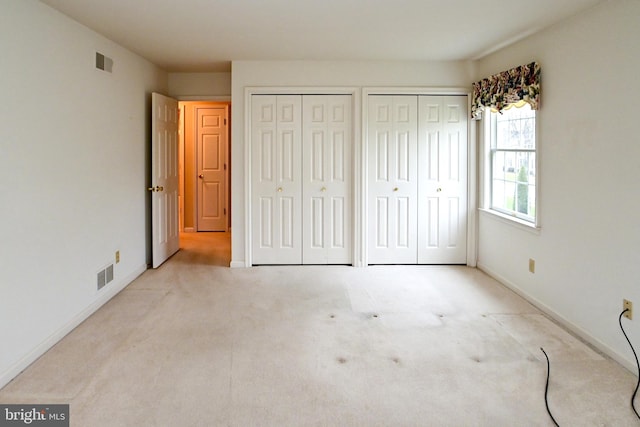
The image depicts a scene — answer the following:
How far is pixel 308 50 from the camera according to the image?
14.8 feet

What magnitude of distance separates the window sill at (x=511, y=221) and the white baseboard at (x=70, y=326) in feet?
12.3

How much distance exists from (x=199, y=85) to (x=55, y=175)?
115 inches

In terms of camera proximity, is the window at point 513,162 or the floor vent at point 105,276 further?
the window at point 513,162

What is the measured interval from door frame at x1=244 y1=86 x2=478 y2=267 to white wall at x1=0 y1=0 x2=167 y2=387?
1.24 meters

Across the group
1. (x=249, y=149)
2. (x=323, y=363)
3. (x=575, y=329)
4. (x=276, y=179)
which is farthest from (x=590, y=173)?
(x=249, y=149)

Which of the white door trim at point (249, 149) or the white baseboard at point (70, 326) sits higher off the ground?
the white door trim at point (249, 149)

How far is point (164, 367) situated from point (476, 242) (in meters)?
3.75

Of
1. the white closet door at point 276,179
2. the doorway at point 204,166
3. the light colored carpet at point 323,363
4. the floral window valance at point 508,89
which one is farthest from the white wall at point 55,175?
the floral window valance at point 508,89

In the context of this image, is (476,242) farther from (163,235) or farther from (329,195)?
(163,235)

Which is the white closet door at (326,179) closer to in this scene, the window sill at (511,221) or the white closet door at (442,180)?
the white closet door at (442,180)

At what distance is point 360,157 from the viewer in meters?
5.12

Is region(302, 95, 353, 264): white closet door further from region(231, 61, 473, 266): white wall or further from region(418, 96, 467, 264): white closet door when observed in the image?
region(418, 96, 467, 264): white closet door

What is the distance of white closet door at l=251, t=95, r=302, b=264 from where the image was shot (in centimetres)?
511

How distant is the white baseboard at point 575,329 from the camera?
9.06 feet
